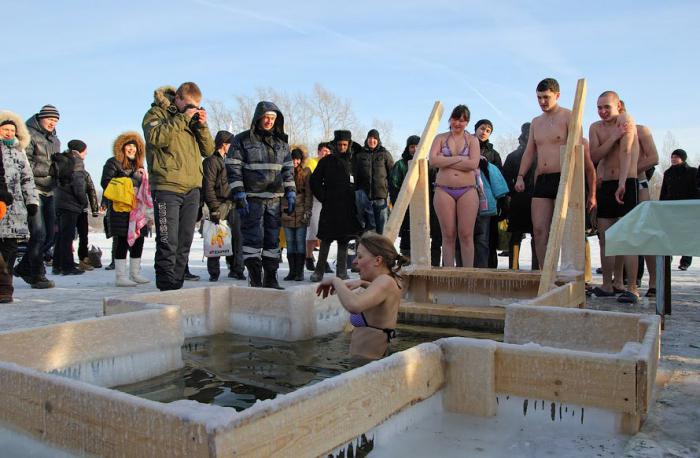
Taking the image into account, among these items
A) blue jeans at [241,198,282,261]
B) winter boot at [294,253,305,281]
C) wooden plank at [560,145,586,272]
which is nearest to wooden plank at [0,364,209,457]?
blue jeans at [241,198,282,261]

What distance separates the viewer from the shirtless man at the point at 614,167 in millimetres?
6125

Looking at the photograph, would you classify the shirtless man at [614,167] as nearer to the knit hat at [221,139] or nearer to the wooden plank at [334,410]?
the wooden plank at [334,410]

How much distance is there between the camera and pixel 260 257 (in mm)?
6391

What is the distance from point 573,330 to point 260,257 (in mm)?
3711

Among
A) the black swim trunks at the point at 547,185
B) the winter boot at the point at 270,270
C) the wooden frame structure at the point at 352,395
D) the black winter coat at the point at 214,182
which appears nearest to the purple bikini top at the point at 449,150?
the black swim trunks at the point at 547,185

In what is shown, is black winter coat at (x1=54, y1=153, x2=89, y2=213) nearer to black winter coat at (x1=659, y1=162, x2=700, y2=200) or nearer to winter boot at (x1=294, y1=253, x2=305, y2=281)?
winter boot at (x1=294, y1=253, x2=305, y2=281)

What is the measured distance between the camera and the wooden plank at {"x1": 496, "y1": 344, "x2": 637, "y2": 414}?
8.10 feet

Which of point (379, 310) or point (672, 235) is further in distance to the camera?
point (672, 235)

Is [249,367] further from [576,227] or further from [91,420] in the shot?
[576,227]

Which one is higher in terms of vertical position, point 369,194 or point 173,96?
point 173,96

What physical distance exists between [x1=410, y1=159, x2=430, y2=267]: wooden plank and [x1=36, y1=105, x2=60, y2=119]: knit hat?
5.17 meters

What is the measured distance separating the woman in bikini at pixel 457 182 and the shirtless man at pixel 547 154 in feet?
1.73

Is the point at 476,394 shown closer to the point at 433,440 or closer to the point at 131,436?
the point at 433,440

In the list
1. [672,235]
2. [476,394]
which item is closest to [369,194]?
[672,235]
